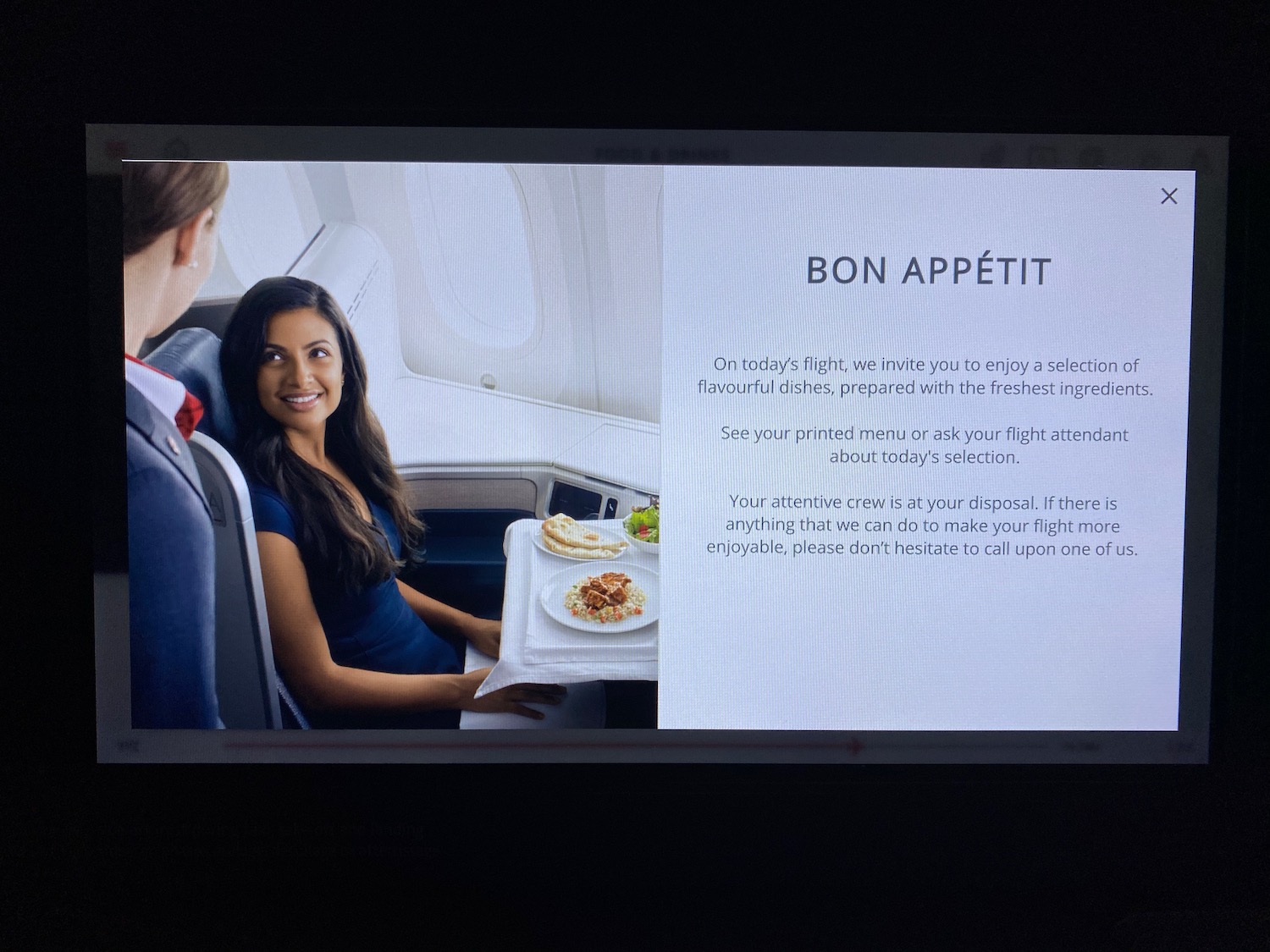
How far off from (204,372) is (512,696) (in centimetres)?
91

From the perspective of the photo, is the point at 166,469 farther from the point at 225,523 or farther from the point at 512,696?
the point at 512,696

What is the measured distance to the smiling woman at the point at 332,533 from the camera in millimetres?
1551

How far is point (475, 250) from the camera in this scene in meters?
1.56

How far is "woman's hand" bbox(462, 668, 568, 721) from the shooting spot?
64.1 inches

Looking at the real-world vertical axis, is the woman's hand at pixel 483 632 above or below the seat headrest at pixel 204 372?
below

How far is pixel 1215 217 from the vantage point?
1.59 meters

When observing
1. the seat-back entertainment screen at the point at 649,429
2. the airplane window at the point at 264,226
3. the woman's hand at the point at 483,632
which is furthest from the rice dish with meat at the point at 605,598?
the airplane window at the point at 264,226

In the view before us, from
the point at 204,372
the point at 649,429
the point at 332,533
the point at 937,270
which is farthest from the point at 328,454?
the point at 937,270

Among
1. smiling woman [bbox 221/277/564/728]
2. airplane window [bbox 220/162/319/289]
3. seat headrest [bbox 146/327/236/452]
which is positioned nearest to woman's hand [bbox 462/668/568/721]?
smiling woman [bbox 221/277/564/728]

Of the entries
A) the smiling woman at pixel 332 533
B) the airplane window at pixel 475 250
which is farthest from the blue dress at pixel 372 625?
the airplane window at pixel 475 250
